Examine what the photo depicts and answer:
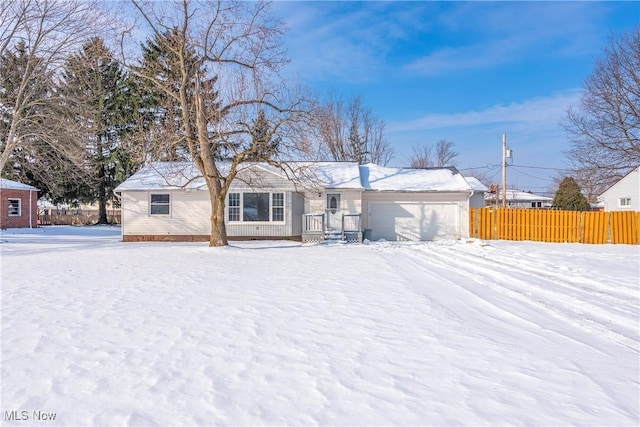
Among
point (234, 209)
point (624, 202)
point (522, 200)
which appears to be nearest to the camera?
point (234, 209)

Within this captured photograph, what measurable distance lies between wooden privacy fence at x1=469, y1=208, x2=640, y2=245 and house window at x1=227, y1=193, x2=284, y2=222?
9.84m

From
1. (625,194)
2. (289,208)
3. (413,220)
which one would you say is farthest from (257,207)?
(625,194)

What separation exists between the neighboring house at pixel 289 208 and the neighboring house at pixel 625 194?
15.8 m

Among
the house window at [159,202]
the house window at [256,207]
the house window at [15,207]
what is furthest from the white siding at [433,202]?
the house window at [15,207]

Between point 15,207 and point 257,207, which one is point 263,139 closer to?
point 257,207

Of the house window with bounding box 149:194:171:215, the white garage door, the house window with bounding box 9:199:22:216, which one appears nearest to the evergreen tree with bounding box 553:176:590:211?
the white garage door

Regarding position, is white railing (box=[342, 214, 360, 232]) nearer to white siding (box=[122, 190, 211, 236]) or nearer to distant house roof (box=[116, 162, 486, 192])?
distant house roof (box=[116, 162, 486, 192])

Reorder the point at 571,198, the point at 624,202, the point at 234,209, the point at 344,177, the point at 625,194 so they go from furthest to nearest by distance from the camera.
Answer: the point at 571,198, the point at 624,202, the point at 625,194, the point at 344,177, the point at 234,209

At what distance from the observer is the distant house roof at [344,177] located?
61.4ft

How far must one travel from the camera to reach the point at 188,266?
33.7 feet

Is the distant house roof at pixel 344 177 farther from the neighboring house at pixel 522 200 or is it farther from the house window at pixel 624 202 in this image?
the neighboring house at pixel 522 200

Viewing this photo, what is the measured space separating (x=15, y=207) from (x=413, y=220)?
89.9 ft

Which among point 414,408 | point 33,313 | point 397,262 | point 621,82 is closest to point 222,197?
point 397,262

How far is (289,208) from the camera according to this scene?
18531mm
